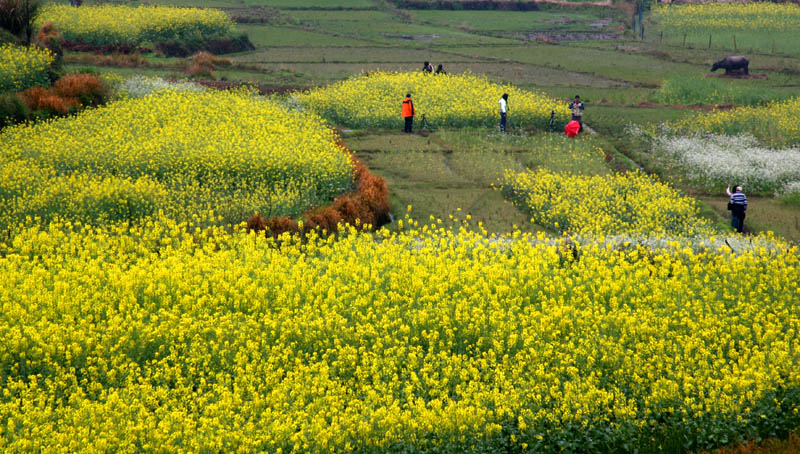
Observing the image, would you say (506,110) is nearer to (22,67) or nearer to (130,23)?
(22,67)

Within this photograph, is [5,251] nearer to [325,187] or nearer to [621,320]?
[325,187]

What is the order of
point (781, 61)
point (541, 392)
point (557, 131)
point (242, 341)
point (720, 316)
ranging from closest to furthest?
point (541, 392) → point (242, 341) → point (720, 316) → point (557, 131) → point (781, 61)

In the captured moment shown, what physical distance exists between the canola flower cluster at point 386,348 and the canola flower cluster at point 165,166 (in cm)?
212

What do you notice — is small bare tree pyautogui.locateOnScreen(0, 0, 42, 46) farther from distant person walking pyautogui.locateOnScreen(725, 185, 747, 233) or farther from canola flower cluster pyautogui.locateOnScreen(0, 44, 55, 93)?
distant person walking pyautogui.locateOnScreen(725, 185, 747, 233)

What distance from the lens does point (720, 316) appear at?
1224 cm

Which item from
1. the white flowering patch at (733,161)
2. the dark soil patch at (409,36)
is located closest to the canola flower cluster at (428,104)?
the white flowering patch at (733,161)

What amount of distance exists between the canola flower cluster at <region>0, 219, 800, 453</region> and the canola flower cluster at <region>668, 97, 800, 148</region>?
42.6ft

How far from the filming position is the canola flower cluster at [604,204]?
1772 cm

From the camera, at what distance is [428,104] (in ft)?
93.8

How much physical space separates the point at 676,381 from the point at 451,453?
3462 millimetres

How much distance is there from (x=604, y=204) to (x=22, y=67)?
18.9 m

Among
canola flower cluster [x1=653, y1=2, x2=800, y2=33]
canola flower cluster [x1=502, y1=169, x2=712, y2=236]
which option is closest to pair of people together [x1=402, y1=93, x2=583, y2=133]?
canola flower cluster [x1=502, y1=169, x2=712, y2=236]

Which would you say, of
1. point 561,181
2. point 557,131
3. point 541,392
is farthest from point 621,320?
point 557,131

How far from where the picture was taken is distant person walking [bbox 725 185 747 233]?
17641 millimetres
